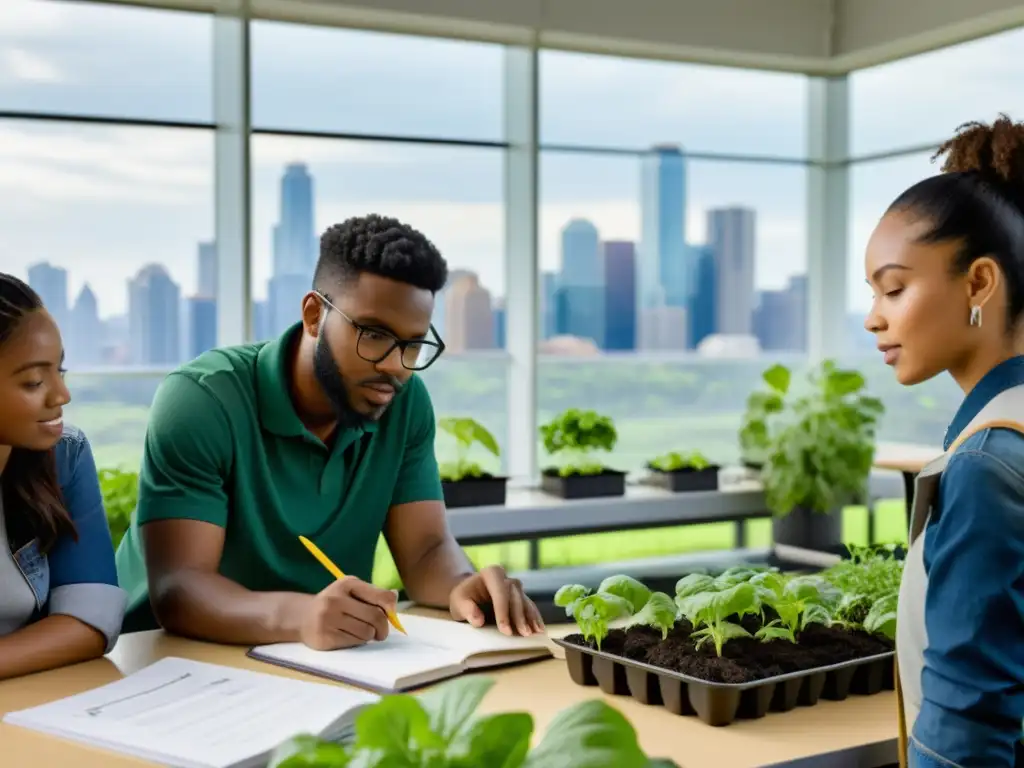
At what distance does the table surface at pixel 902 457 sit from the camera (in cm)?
455

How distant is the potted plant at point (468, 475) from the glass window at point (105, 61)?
1.88 metres

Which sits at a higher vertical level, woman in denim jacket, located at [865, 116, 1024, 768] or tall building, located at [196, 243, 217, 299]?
tall building, located at [196, 243, 217, 299]

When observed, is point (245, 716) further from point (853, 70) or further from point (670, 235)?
point (853, 70)

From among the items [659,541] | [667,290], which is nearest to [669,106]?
[667,290]

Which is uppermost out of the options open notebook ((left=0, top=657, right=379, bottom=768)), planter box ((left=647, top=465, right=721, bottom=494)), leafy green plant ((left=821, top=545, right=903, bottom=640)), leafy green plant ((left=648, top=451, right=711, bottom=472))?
leafy green plant ((left=821, top=545, right=903, bottom=640))

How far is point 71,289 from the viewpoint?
4.96 m

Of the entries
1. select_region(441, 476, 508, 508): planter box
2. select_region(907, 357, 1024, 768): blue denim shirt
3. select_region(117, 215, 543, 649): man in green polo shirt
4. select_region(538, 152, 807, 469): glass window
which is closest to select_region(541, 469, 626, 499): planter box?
select_region(441, 476, 508, 508): planter box

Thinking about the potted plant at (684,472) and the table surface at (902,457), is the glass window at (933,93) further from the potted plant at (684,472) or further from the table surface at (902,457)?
the potted plant at (684,472)

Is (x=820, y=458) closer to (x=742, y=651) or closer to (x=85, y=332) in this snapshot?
(x=85, y=332)

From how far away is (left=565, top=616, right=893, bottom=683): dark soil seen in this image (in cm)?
134

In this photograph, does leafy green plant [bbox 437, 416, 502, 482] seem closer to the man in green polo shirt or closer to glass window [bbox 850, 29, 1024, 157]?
the man in green polo shirt

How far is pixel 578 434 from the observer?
183 inches

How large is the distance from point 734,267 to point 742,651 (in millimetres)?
5320

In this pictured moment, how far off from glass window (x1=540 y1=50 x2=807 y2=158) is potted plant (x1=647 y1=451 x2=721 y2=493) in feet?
5.70
